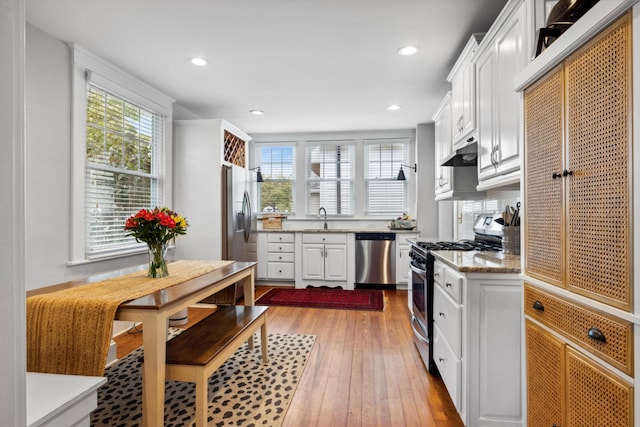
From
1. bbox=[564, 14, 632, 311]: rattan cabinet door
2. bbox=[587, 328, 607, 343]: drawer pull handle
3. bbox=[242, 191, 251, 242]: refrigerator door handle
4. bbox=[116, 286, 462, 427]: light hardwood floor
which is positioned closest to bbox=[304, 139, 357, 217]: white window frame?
bbox=[242, 191, 251, 242]: refrigerator door handle

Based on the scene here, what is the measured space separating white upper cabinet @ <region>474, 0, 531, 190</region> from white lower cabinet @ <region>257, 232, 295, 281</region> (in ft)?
11.2

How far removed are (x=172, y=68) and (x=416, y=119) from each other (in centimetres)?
329

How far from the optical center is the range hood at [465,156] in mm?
2518

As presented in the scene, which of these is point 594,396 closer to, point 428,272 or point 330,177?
point 428,272

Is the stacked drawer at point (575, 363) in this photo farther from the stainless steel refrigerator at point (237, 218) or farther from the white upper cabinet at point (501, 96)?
the stainless steel refrigerator at point (237, 218)

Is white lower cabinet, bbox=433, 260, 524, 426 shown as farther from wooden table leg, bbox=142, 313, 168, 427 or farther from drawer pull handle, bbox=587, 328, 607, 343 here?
wooden table leg, bbox=142, 313, 168, 427

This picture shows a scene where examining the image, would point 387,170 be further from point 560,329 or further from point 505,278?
point 560,329

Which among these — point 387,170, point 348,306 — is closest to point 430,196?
point 387,170

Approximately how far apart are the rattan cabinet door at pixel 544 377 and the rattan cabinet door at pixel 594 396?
0.05 m

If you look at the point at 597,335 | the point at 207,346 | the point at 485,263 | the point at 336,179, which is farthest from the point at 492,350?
the point at 336,179

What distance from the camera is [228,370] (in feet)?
8.18

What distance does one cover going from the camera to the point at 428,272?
2457mm

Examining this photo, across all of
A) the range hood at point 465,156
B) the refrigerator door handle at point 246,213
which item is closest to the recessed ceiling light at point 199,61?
the refrigerator door handle at point 246,213

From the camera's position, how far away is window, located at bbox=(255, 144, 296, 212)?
19.5ft
